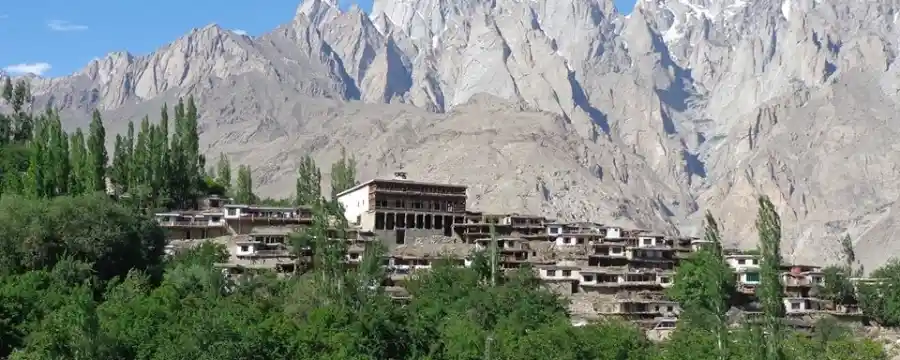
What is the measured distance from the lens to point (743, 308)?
8438cm

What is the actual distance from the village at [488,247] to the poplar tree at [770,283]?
14230mm

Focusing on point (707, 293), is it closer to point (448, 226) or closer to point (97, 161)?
point (448, 226)

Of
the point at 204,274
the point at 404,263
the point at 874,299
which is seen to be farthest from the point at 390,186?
the point at 874,299

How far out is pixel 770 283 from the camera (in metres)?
63.6

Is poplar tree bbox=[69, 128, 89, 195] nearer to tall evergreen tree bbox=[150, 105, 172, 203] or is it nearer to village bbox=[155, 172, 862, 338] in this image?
tall evergreen tree bbox=[150, 105, 172, 203]

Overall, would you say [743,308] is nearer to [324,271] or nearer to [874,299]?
[874,299]

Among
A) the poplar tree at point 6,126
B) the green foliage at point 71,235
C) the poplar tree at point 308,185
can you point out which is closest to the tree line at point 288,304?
the green foliage at point 71,235

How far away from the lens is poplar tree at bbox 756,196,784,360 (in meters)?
61.4

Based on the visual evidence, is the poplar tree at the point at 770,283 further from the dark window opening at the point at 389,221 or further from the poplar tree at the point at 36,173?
the poplar tree at the point at 36,173

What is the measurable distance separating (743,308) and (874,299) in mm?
11633

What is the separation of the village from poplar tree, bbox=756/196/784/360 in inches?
560

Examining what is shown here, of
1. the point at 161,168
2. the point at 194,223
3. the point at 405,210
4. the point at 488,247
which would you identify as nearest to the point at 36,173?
the point at 161,168

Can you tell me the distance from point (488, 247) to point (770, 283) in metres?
26.8

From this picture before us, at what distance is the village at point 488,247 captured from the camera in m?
84.0
